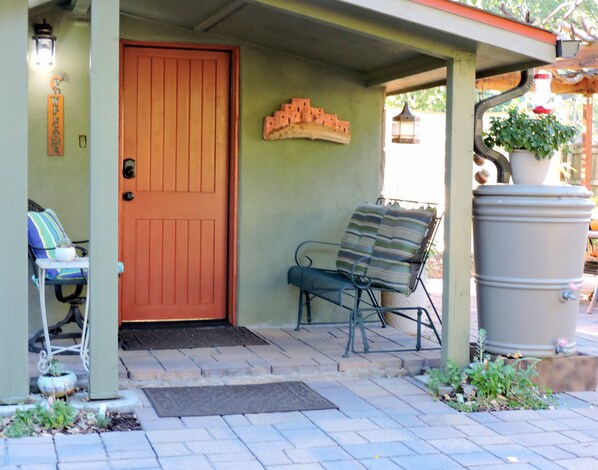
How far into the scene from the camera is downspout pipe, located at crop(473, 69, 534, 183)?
17.6 ft

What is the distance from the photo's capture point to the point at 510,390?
498 centimetres

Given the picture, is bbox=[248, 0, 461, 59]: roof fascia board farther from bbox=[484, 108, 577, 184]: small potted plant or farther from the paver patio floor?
the paver patio floor

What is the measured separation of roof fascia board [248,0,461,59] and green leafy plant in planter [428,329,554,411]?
5.61 ft

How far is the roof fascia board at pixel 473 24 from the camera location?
469 centimetres

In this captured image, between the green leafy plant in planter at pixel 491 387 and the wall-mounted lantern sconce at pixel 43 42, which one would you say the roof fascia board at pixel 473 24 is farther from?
the wall-mounted lantern sconce at pixel 43 42

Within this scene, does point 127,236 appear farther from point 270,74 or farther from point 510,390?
point 510,390

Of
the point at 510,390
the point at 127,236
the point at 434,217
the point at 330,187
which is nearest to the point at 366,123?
the point at 330,187

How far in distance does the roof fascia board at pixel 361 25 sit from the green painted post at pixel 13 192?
4.28 ft

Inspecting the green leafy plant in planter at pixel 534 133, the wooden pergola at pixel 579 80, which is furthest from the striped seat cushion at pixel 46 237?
the wooden pergola at pixel 579 80

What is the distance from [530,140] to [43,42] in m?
3.27

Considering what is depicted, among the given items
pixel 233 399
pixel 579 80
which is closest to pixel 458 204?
pixel 233 399

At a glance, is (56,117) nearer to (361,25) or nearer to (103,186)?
(103,186)

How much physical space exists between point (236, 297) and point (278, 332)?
17.0 inches

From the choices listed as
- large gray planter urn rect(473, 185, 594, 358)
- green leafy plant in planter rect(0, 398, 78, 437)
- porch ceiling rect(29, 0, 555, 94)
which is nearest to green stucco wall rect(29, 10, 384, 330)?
porch ceiling rect(29, 0, 555, 94)
